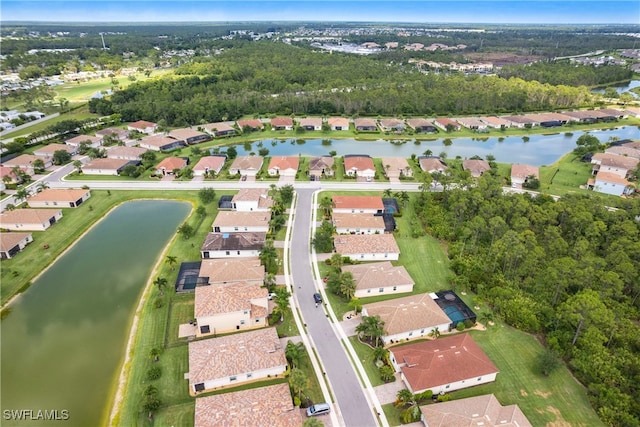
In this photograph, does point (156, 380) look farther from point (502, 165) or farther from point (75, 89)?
point (75, 89)

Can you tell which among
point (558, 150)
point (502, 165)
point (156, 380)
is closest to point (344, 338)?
point (156, 380)

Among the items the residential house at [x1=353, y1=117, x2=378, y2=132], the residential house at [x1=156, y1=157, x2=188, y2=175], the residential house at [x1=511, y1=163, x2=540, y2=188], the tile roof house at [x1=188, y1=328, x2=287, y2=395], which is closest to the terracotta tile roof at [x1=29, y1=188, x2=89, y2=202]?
the residential house at [x1=156, y1=157, x2=188, y2=175]

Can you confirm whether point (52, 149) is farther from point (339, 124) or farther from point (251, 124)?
point (339, 124)

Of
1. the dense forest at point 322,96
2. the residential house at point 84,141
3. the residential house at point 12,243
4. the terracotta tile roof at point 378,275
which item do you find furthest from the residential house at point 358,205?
the residential house at point 84,141

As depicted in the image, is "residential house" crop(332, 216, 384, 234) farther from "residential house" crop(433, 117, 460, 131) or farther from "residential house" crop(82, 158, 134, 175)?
"residential house" crop(433, 117, 460, 131)

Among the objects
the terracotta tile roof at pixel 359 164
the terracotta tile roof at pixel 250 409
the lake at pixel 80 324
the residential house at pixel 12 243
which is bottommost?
the lake at pixel 80 324

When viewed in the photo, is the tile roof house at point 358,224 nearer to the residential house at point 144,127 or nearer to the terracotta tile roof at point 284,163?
the terracotta tile roof at point 284,163

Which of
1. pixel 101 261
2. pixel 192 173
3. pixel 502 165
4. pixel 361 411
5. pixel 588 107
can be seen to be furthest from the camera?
pixel 588 107

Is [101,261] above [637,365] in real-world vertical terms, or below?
below
